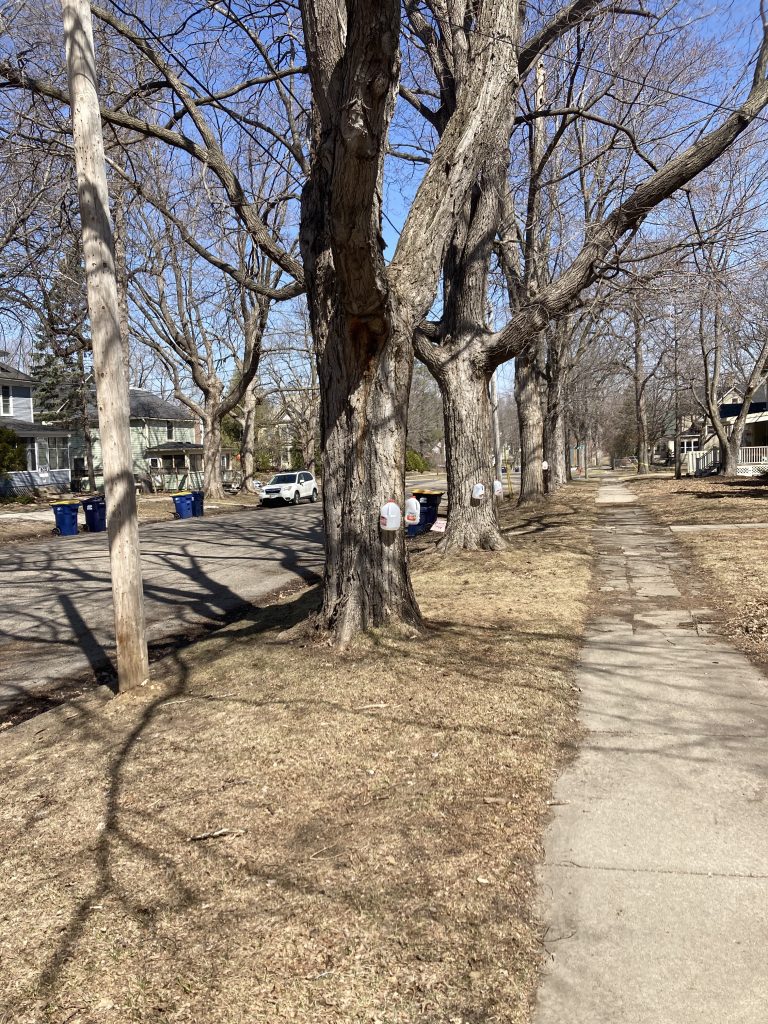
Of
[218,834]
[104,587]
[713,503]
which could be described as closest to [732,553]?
[104,587]

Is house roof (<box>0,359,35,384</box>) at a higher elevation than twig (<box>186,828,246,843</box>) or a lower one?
higher

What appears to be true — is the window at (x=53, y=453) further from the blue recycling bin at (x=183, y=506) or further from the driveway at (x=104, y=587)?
the driveway at (x=104, y=587)

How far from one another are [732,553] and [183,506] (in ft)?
62.7

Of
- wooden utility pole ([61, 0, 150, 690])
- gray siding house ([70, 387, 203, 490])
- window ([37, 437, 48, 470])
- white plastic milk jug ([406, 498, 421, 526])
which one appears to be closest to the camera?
wooden utility pole ([61, 0, 150, 690])

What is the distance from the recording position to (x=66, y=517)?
2059cm

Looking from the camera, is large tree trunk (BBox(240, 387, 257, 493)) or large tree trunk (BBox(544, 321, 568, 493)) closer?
large tree trunk (BBox(544, 321, 568, 493))

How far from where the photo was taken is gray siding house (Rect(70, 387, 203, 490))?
48.6 m

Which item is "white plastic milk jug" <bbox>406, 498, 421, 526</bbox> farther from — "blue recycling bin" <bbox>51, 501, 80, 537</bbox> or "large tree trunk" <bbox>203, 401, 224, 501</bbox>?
"large tree trunk" <bbox>203, 401, 224, 501</bbox>

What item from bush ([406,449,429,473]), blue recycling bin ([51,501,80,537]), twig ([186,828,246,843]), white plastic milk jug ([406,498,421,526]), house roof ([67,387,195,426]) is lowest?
twig ([186,828,246,843])

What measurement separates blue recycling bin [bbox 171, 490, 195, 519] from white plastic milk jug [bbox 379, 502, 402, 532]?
66.9 feet

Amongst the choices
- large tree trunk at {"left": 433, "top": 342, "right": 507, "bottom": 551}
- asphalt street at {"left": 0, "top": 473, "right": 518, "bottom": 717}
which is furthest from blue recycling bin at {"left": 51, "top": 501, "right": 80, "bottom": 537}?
large tree trunk at {"left": 433, "top": 342, "right": 507, "bottom": 551}

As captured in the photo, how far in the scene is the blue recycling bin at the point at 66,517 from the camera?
2039 cm

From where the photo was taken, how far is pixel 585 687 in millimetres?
5473

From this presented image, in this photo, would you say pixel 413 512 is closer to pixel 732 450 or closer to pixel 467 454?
pixel 467 454
